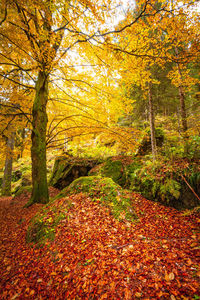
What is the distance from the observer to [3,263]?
9.36ft

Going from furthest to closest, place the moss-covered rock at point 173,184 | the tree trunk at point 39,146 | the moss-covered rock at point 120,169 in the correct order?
the moss-covered rock at point 120,169 → the tree trunk at point 39,146 → the moss-covered rock at point 173,184

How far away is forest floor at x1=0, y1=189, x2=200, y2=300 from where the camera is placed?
1866 millimetres

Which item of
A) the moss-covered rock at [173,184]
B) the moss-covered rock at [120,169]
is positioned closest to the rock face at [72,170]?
the moss-covered rock at [120,169]

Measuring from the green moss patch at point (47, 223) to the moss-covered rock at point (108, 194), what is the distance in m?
0.76

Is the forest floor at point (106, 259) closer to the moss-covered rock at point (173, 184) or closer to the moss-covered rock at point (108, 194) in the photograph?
the moss-covered rock at point (108, 194)

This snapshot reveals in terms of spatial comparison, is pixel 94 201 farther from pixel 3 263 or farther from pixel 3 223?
pixel 3 223

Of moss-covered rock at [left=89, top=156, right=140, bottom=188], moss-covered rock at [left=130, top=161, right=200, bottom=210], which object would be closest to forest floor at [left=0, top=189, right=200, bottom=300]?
moss-covered rock at [left=130, top=161, right=200, bottom=210]

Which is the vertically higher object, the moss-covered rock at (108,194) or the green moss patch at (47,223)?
the moss-covered rock at (108,194)

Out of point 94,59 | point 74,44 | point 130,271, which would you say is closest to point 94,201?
point 130,271

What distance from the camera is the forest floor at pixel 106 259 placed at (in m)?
1.87

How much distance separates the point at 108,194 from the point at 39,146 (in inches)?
132

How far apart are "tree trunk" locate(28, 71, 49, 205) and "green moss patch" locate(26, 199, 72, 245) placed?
4.44ft

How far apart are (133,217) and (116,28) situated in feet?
17.6

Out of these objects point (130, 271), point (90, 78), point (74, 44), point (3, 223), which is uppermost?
point (74, 44)
